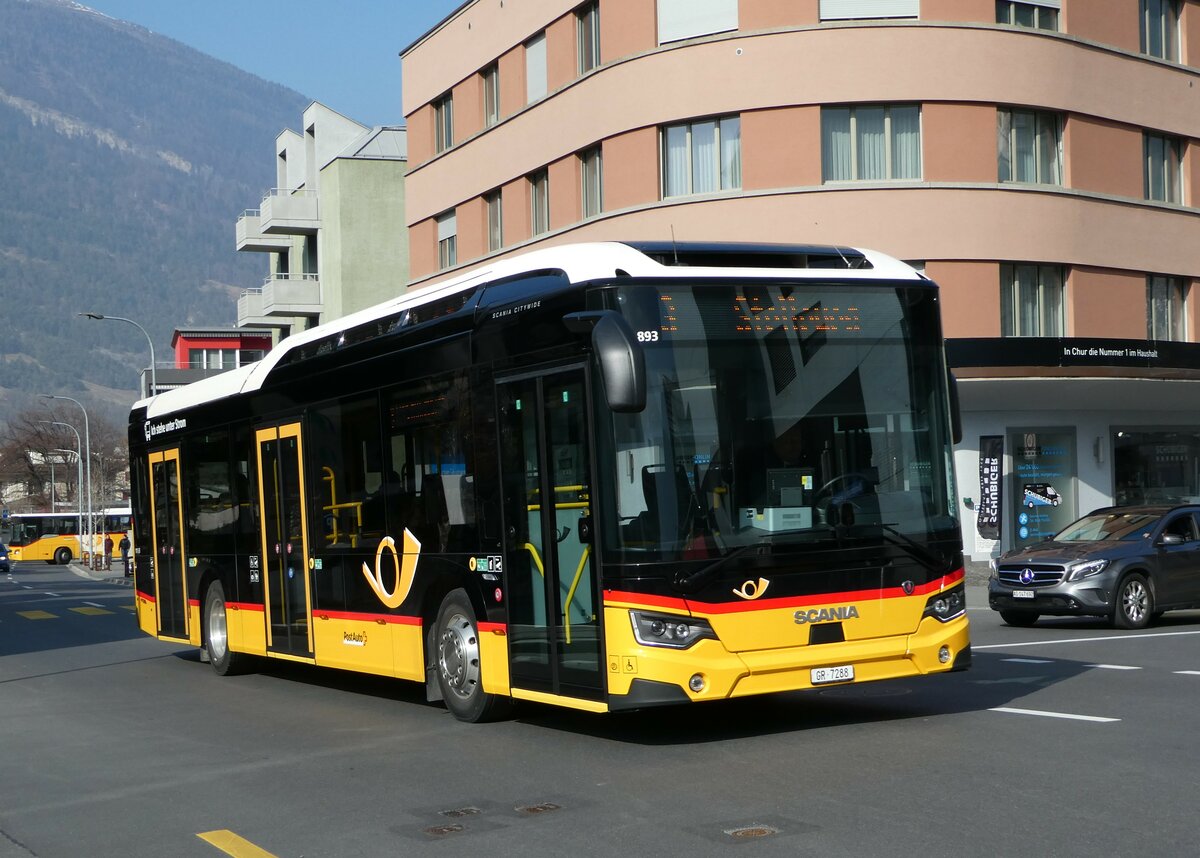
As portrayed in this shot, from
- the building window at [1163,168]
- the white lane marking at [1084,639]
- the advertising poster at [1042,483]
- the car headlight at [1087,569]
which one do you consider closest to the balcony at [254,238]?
the advertising poster at [1042,483]

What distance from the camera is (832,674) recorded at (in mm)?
9859

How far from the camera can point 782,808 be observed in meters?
7.72

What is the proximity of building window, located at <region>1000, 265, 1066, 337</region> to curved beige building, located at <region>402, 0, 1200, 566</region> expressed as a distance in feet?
0.16

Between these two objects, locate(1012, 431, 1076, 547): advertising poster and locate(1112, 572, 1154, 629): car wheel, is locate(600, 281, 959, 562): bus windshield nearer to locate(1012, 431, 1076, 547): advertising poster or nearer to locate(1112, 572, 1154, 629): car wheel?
locate(1112, 572, 1154, 629): car wheel

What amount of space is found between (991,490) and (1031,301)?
465cm

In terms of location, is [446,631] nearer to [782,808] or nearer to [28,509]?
[782,808]

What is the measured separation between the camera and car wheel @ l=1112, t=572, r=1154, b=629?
18.7 meters

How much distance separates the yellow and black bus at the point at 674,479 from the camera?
9.52 m

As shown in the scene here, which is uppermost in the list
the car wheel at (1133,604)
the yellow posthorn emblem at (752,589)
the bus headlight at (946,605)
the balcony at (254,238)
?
the balcony at (254,238)

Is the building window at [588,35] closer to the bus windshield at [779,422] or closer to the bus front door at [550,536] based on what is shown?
the bus front door at [550,536]

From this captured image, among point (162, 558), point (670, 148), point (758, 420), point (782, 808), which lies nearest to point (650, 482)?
point (758, 420)

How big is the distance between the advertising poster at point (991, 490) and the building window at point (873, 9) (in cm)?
903

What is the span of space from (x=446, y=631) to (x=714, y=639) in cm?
293

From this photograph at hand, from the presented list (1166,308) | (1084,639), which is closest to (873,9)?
(1166,308)
